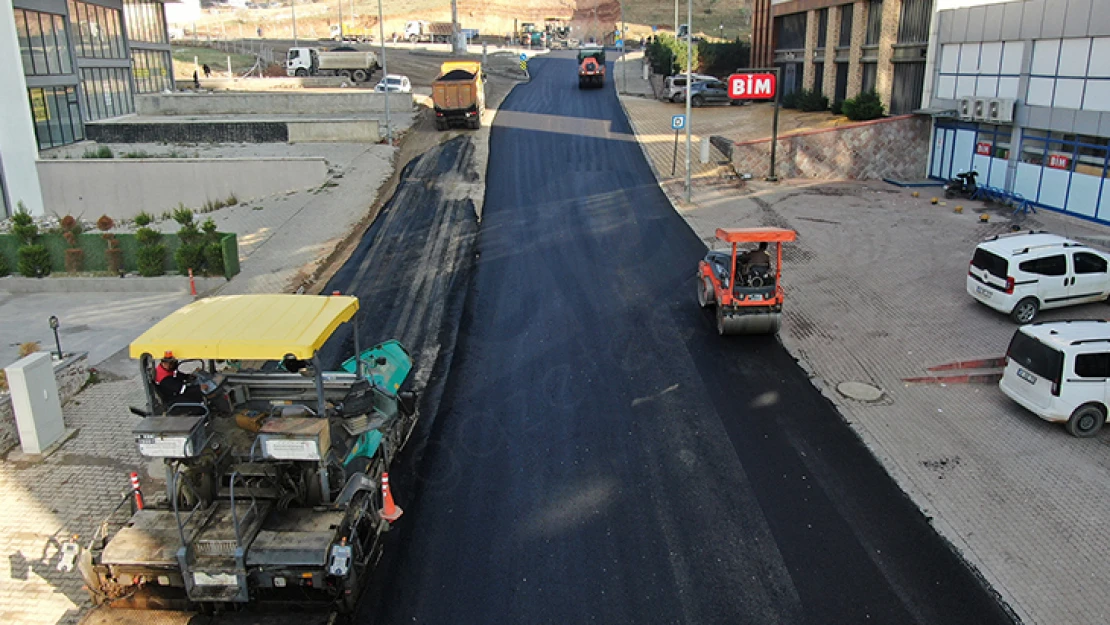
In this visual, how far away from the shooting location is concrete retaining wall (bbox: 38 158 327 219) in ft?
107

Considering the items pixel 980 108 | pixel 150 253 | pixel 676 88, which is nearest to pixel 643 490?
pixel 150 253

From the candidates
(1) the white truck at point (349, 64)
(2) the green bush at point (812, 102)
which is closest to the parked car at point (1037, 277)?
(2) the green bush at point (812, 102)

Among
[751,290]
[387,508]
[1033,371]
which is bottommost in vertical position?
[387,508]

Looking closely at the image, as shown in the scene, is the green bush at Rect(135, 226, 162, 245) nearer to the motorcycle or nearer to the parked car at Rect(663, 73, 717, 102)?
the motorcycle

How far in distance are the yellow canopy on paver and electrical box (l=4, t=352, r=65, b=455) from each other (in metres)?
4.31

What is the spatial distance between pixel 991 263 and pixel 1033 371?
5033mm

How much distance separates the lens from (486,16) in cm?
11688

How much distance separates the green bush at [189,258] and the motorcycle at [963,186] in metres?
25.6

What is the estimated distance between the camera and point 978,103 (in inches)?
1152

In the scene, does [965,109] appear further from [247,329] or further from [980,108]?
[247,329]

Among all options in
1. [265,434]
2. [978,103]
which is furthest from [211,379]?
[978,103]

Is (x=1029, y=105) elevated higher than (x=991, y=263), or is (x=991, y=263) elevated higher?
(x=1029, y=105)

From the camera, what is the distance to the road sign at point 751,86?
46219 millimetres

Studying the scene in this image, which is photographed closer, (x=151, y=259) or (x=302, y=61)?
(x=151, y=259)
